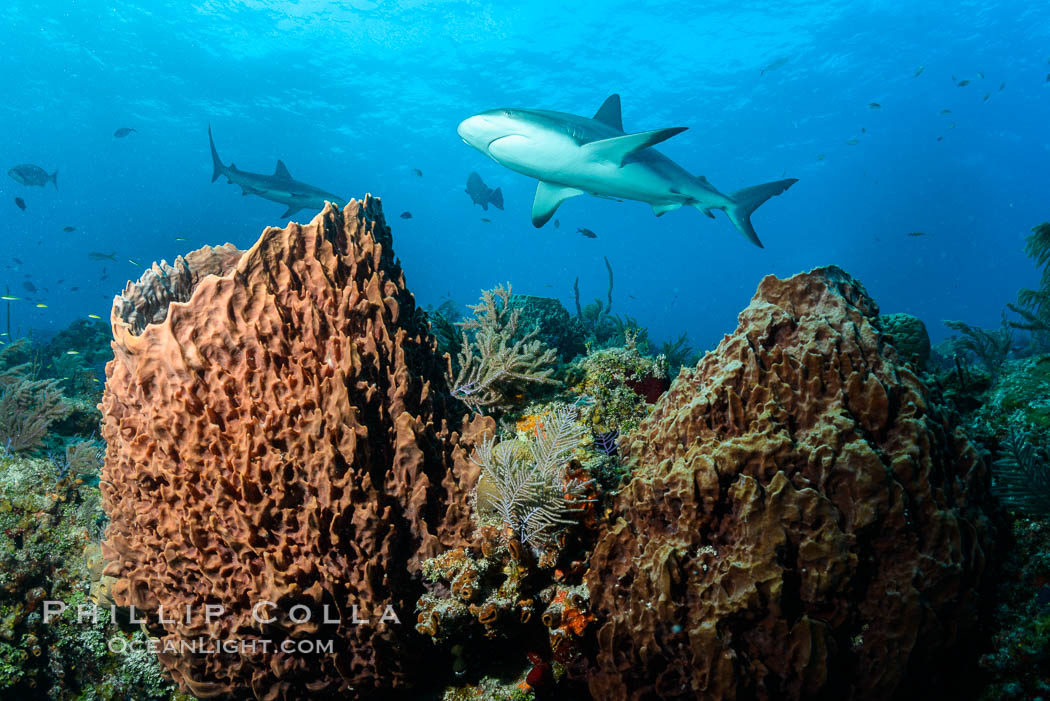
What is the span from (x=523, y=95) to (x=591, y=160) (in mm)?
43914

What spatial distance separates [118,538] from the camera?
280 centimetres

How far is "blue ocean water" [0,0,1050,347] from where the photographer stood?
3428 centimetres

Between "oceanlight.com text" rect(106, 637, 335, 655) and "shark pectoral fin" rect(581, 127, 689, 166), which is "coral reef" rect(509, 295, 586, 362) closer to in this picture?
"shark pectoral fin" rect(581, 127, 689, 166)

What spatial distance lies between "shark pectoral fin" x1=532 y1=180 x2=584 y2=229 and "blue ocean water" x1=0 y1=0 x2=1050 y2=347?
1015 centimetres

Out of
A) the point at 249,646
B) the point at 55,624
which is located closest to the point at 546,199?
the point at 249,646

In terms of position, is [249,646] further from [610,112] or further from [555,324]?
[610,112]

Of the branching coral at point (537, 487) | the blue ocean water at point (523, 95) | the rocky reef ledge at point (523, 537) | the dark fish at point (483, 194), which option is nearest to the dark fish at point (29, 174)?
the blue ocean water at point (523, 95)

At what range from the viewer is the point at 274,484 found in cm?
249

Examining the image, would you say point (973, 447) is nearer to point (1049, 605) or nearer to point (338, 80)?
point (1049, 605)

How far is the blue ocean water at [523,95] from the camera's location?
34.3 metres

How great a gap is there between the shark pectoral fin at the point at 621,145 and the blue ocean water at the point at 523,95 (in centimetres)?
1158

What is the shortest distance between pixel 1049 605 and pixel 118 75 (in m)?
64.9

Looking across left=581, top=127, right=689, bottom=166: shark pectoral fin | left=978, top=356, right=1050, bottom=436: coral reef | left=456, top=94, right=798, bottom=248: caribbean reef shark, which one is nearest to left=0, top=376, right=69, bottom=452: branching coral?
left=456, top=94, right=798, bottom=248: caribbean reef shark

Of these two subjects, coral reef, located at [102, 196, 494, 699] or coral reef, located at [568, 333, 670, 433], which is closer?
coral reef, located at [102, 196, 494, 699]
